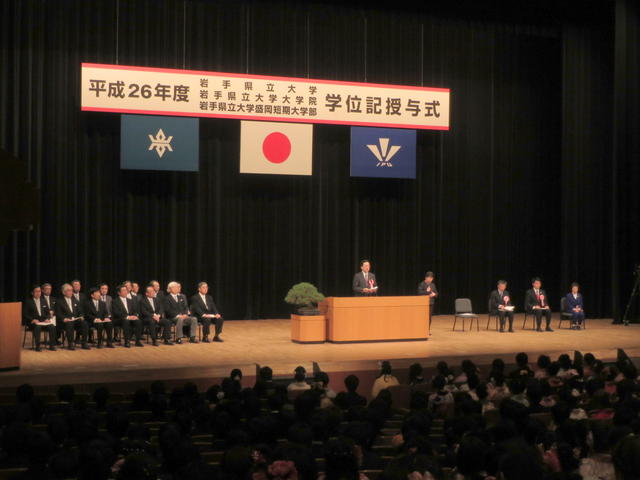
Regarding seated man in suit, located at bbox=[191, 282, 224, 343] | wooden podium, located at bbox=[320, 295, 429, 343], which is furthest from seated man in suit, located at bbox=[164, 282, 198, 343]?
wooden podium, located at bbox=[320, 295, 429, 343]

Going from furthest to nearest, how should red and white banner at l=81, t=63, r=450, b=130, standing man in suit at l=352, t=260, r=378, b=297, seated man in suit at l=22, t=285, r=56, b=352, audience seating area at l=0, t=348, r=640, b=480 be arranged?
1. red and white banner at l=81, t=63, r=450, b=130
2. standing man in suit at l=352, t=260, r=378, b=297
3. seated man in suit at l=22, t=285, r=56, b=352
4. audience seating area at l=0, t=348, r=640, b=480

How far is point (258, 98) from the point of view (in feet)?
45.8

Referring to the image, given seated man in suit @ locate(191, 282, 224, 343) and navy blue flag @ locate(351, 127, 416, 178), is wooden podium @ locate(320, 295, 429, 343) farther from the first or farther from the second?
navy blue flag @ locate(351, 127, 416, 178)

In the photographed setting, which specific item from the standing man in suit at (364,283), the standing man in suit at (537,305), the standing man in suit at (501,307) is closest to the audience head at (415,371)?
the standing man in suit at (364,283)

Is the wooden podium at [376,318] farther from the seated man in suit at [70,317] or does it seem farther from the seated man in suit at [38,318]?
the seated man in suit at [38,318]

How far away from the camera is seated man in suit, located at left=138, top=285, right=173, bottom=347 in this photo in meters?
11.4

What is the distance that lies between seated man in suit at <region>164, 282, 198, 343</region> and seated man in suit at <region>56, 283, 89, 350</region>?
1150 millimetres

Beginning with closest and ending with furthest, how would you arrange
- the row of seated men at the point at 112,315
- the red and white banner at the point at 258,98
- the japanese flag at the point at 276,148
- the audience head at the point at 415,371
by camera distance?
1. the audience head at the point at 415,371
2. the row of seated men at the point at 112,315
3. the red and white banner at the point at 258,98
4. the japanese flag at the point at 276,148

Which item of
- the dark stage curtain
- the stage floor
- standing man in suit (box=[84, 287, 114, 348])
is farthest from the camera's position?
the dark stage curtain

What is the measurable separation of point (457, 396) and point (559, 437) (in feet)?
3.47

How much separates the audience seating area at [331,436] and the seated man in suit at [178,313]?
510 cm

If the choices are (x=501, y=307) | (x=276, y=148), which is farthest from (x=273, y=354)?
(x=276, y=148)

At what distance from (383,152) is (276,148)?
1936 mm

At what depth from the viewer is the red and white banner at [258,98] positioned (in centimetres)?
1307
